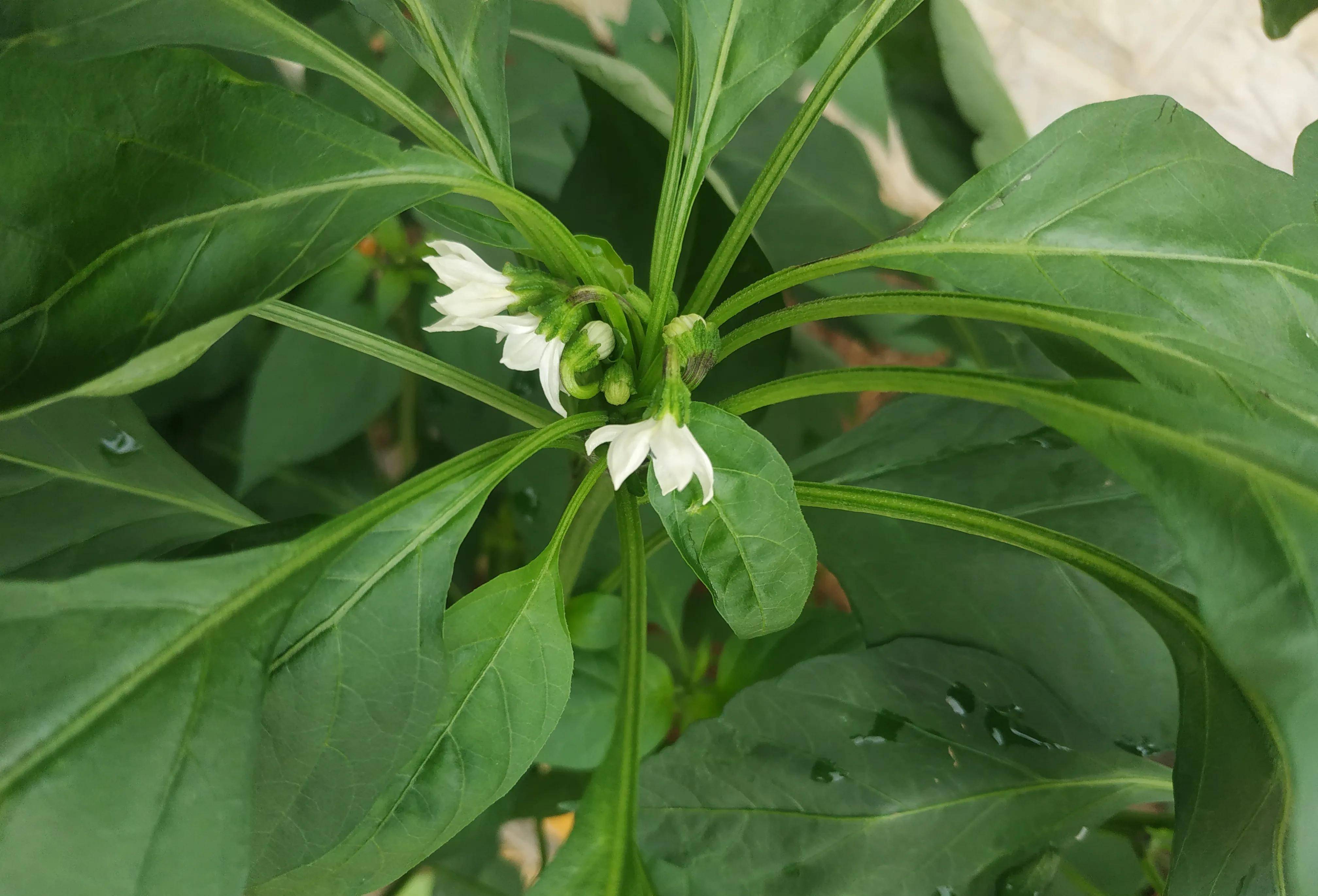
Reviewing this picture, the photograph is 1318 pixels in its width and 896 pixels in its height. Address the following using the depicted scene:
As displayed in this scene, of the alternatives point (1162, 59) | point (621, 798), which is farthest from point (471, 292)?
point (1162, 59)

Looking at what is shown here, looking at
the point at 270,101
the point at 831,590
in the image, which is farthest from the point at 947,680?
the point at 270,101

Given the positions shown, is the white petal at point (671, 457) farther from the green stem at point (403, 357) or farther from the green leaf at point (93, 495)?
the green leaf at point (93, 495)

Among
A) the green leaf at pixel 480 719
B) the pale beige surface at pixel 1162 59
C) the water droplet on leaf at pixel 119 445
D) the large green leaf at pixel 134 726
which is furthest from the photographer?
the pale beige surface at pixel 1162 59

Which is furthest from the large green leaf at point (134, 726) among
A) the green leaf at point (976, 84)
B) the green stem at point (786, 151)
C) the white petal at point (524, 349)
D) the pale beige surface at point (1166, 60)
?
the pale beige surface at point (1166, 60)

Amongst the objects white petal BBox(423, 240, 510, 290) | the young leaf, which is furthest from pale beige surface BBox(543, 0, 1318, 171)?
white petal BBox(423, 240, 510, 290)

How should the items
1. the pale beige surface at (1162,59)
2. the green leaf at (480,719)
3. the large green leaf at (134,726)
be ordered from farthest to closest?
the pale beige surface at (1162,59) < the green leaf at (480,719) < the large green leaf at (134,726)

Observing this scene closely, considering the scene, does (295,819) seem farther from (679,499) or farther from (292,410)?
(292,410)

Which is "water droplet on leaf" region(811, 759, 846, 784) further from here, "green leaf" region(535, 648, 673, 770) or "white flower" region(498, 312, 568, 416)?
"white flower" region(498, 312, 568, 416)
